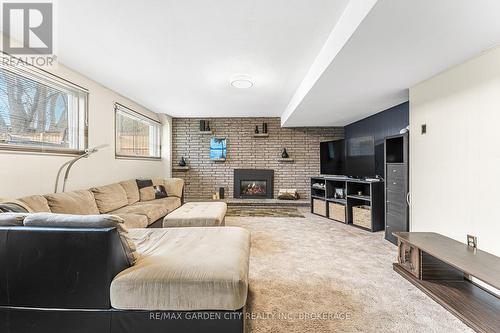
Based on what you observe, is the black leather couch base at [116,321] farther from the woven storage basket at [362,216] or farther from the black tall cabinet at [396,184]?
the woven storage basket at [362,216]

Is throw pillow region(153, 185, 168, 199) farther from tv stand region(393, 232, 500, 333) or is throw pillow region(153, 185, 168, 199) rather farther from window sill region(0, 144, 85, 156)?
tv stand region(393, 232, 500, 333)

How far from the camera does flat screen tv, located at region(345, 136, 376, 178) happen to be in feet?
12.9

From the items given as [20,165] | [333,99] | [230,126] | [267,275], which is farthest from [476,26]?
[230,126]

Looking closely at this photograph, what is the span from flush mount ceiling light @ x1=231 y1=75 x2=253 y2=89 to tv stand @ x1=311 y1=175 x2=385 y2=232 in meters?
2.43

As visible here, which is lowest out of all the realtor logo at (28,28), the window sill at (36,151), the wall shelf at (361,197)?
the wall shelf at (361,197)

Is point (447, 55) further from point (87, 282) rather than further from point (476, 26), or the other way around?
point (87, 282)

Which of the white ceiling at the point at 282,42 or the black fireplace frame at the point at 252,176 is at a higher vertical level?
the white ceiling at the point at 282,42

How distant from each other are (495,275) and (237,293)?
5.54 feet

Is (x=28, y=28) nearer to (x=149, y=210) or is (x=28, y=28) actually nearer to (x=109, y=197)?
(x=109, y=197)

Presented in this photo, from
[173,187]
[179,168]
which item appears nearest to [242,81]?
[173,187]

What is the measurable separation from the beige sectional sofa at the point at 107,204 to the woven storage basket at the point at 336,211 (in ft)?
9.68

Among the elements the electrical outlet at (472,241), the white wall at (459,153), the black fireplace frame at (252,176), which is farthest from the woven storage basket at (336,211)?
the electrical outlet at (472,241)

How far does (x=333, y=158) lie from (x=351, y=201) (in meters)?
1.07

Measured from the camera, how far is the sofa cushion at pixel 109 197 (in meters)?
3.00
